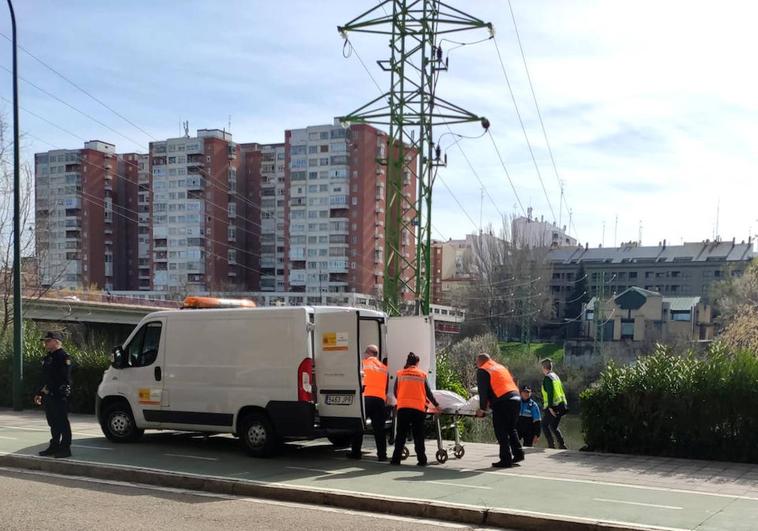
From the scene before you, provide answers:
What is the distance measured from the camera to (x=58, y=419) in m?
11.0

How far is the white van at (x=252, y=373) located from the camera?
1080 cm

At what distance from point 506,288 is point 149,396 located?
6490 cm

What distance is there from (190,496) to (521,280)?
6784 centimetres

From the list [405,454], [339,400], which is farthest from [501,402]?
[339,400]

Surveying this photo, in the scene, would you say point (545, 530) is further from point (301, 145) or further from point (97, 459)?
point (301, 145)

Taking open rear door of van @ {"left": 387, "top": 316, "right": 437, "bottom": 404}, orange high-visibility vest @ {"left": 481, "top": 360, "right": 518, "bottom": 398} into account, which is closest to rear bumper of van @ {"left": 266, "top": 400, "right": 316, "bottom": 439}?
open rear door of van @ {"left": 387, "top": 316, "right": 437, "bottom": 404}

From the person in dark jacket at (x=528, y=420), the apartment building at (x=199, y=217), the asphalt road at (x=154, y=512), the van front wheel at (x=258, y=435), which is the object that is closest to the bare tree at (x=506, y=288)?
the apartment building at (x=199, y=217)

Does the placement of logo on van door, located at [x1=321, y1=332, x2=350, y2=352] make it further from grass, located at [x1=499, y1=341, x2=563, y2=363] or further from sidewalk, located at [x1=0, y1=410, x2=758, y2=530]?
grass, located at [x1=499, y1=341, x2=563, y2=363]

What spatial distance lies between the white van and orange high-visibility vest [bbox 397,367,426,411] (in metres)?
0.66

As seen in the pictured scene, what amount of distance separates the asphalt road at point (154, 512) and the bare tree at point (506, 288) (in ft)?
201

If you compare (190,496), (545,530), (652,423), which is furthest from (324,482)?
(652,423)

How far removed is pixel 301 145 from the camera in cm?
10856

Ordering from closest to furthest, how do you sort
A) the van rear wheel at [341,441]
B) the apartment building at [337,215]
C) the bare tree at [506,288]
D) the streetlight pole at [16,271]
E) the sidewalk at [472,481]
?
the sidewalk at [472,481]
the van rear wheel at [341,441]
the streetlight pole at [16,271]
the bare tree at [506,288]
the apartment building at [337,215]

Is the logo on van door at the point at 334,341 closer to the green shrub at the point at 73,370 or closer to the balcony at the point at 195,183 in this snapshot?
the green shrub at the point at 73,370
